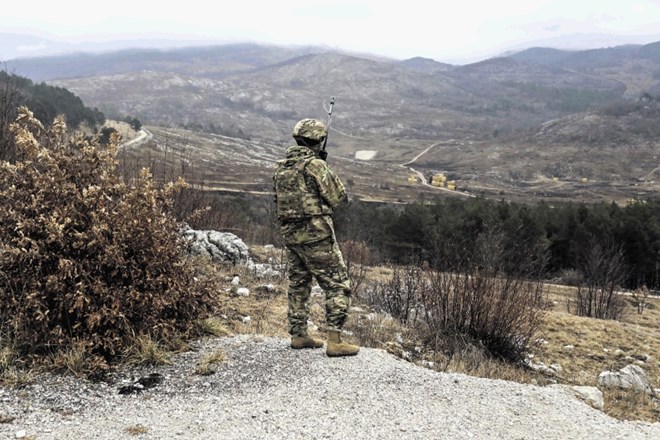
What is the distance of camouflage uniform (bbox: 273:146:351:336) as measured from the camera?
651 cm

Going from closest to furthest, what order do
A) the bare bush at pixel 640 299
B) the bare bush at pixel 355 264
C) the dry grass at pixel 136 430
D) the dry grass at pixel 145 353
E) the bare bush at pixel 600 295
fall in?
the dry grass at pixel 136 430, the dry grass at pixel 145 353, the bare bush at pixel 355 264, the bare bush at pixel 600 295, the bare bush at pixel 640 299

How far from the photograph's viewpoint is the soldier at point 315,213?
6.52m

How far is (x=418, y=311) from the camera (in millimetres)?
11273

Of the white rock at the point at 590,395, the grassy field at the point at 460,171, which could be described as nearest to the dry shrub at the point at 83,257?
the white rock at the point at 590,395

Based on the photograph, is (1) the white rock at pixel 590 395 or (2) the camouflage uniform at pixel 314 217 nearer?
(2) the camouflage uniform at pixel 314 217

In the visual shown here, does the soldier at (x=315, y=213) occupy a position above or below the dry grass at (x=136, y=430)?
above

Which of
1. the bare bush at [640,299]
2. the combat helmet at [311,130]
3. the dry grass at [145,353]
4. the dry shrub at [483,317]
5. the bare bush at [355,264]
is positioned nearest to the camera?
the dry grass at [145,353]

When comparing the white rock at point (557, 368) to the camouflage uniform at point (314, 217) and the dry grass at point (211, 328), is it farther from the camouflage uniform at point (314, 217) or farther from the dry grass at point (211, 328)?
the dry grass at point (211, 328)

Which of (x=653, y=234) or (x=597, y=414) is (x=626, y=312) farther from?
(x=597, y=414)

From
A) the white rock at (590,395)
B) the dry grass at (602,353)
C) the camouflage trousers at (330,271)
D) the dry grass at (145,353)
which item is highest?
the camouflage trousers at (330,271)

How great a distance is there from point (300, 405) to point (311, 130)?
318cm

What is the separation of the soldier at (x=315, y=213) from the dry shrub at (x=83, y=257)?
5.36 feet

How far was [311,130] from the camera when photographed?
6.63 m

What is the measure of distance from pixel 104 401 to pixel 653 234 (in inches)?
1554
